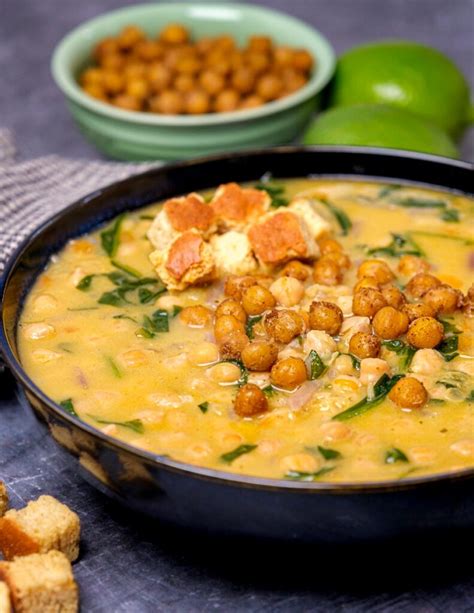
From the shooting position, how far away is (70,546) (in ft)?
12.3

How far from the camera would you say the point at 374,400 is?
3.81 metres

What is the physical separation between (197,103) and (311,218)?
6.17ft

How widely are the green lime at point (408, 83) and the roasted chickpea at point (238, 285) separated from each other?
237cm

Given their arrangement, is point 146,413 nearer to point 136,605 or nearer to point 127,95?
point 136,605

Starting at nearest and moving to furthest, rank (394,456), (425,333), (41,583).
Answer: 1. (41,583)
2. (394,456)
3. (425,333)

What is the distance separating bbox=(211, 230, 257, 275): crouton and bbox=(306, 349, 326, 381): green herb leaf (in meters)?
0.69

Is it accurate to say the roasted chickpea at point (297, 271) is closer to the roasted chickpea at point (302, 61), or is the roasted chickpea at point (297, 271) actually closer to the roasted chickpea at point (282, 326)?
the roasted chickpea at point (282, 326)

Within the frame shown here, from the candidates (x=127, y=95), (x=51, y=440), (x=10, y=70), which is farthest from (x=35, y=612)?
(x=10, y=70)

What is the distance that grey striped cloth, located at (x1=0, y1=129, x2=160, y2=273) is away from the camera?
5.02 metres

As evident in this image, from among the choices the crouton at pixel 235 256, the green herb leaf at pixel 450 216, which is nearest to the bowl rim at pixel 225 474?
the crouton at pixel 235 256

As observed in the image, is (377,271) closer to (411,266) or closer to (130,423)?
(411,266)

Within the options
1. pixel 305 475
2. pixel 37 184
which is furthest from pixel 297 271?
pixel 37 184

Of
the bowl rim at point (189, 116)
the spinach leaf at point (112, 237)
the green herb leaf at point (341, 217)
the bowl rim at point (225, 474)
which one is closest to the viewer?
the bowl rim at point (225, 474)

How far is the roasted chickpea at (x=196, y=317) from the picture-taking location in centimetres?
427
